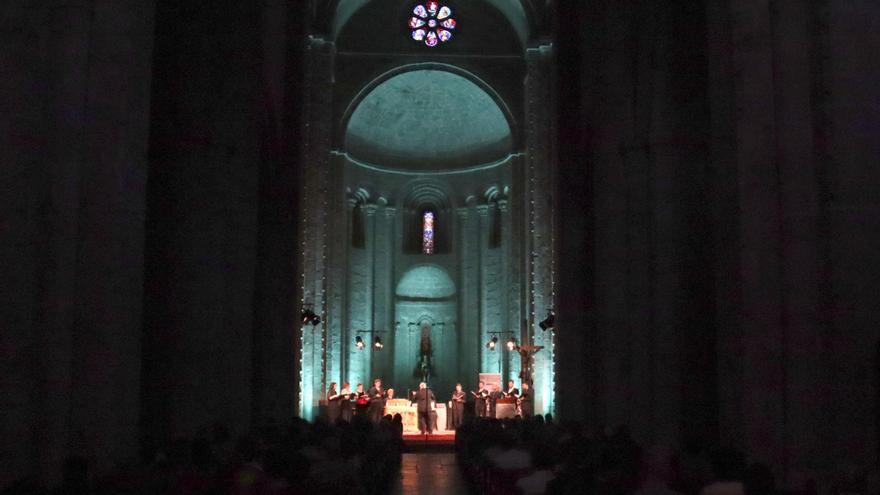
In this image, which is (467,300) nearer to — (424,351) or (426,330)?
(426,330)

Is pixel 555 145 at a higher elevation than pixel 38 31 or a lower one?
higher

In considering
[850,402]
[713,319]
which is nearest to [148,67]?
[850,402]

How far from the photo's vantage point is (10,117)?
31.5 feet

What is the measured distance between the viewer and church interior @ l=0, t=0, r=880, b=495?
953 centimetres

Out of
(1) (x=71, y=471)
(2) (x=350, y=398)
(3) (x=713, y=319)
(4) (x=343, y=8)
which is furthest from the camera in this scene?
(4) (x=343, y=8)

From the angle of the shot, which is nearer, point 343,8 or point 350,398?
point 350,398

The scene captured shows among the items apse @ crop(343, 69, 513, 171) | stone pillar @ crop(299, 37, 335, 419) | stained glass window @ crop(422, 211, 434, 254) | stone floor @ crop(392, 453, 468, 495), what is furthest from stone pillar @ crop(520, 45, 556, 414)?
stained glass window @ crop(422, 211, 434, 254)

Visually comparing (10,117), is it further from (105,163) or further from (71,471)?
(71,471)

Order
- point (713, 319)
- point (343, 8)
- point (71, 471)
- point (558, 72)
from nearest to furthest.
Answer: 1. point (71, 471)
2. point (713, 319)
3. point (558, 72)
4. point (343, 8)

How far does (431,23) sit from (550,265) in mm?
14236

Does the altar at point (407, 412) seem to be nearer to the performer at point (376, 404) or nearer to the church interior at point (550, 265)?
the performer at point (376, 404)

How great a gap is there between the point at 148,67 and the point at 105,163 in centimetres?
162

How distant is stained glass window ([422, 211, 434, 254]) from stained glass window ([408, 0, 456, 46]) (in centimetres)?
895

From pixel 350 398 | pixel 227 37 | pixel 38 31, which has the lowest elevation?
pixel 350 398
